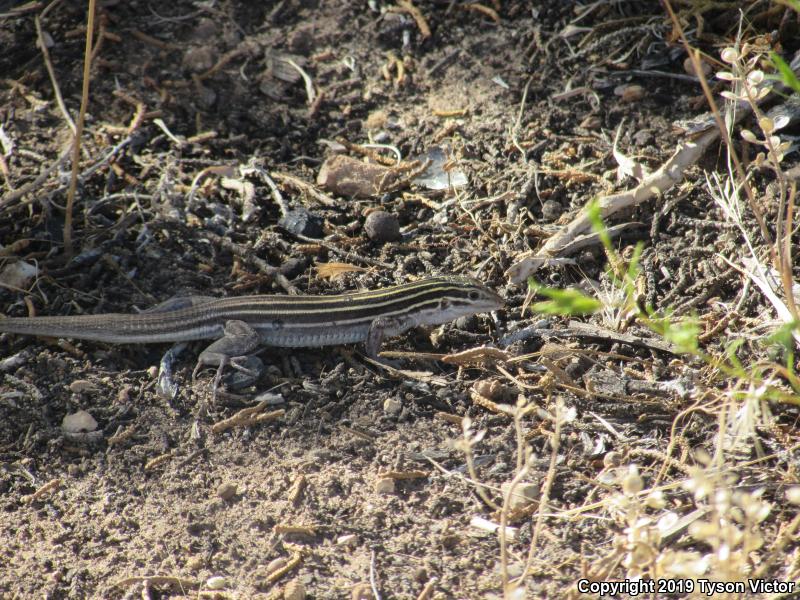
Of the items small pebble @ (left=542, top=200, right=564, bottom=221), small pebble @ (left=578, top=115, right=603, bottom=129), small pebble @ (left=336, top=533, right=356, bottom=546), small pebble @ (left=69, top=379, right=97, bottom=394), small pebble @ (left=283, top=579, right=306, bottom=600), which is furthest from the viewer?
small pebble @ (left=578, top=115, right=603, bottom=129)

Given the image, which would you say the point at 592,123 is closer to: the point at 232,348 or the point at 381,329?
the point at 381,329

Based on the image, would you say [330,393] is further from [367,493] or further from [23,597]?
[23,597]

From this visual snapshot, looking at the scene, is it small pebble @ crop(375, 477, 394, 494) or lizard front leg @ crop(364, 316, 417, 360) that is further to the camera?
lizard front leg @ crop(364, 316, 417, 360)

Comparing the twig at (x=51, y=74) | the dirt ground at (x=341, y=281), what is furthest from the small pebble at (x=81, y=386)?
the twig at (x=51, y=74)

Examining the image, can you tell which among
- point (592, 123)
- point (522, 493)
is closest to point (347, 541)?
point (522, 493)

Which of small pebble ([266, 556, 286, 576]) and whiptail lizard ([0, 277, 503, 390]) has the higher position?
whiptail lizard ([0, 277, 503, 390])

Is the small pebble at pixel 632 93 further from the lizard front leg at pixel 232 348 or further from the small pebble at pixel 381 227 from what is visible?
the lizard front leg at pixel 232 348

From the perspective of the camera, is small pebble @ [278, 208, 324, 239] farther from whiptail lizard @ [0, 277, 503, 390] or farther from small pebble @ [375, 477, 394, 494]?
small pebble @ [375, 477, 394, 494]

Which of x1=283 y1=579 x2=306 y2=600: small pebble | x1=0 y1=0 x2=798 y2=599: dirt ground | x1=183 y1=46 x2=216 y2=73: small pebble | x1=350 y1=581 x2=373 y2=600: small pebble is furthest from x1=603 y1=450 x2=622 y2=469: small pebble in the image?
x1=183 y1=46 x2=216 y2=73: small pebble

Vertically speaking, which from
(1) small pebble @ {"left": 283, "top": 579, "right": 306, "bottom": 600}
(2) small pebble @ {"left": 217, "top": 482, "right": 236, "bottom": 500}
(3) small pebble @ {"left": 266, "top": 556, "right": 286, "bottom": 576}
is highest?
(2) small pebble @ {"left": 217, "top": 482, "right": 236, "bottom": 500}
